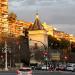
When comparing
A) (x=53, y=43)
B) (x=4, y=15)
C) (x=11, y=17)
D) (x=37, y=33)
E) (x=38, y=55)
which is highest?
(x=4, y=15)

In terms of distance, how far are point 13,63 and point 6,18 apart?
40.7 m

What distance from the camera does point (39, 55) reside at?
451ft

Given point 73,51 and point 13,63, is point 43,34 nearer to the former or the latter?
point 73,51

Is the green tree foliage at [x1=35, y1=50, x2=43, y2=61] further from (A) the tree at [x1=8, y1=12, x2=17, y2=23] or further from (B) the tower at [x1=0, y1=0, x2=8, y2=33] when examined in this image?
(A) the tree at [x1=8, y1=12, x2=17, y2=23]

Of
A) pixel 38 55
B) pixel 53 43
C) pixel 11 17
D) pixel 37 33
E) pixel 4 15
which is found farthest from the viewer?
pixel 53 43

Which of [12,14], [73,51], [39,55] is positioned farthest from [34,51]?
[73,51]

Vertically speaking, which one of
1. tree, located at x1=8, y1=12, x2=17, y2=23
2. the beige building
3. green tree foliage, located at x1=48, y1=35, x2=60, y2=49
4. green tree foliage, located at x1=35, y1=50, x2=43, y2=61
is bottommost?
green tree foliage, located at x1=35, y1=50, x2=43, y2=61

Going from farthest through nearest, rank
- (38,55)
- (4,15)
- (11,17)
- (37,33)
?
(37,33)
(11,17)
(4,15)
(38,55)

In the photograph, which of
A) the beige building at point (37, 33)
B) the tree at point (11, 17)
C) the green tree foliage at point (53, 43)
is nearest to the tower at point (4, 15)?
the tree at point (11, 17)

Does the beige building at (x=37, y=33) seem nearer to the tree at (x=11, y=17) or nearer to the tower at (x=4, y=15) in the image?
the tree at (x=11, y=17)

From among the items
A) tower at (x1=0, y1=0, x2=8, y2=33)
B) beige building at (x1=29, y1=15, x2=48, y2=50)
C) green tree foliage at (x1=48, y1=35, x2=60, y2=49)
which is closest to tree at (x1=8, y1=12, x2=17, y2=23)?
tower at (x1=0, y1=0, x2=8, y2=33)

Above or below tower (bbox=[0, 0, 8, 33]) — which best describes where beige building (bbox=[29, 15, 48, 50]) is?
below

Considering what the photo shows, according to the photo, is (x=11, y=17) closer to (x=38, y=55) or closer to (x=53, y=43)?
(x=53, y=43)

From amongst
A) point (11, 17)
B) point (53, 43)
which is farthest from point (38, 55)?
point (53, 43)
